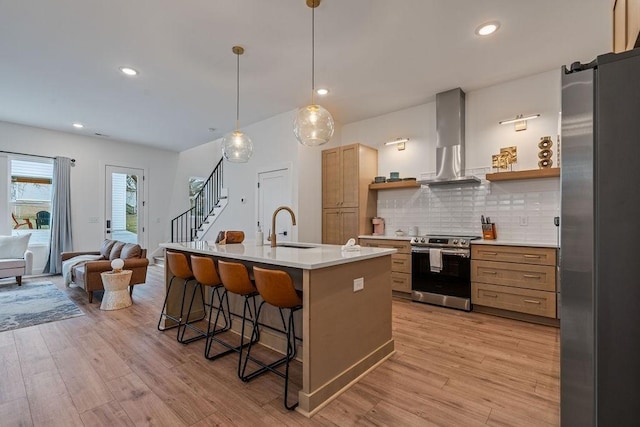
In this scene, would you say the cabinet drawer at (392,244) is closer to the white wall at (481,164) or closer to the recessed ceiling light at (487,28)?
the white wall at (481,164)

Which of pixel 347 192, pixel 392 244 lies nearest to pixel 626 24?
pixel 392 244

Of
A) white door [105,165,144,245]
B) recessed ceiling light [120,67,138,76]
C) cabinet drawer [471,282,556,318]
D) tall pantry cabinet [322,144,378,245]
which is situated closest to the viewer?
cabinet drawer [471,282,556,318]

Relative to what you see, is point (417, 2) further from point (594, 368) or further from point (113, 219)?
point (113, 219)

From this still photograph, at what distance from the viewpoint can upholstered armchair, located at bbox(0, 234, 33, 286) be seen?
5.16 meters

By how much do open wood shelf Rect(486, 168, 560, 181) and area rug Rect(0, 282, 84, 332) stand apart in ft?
18.3

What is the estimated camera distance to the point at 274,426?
1.82 m

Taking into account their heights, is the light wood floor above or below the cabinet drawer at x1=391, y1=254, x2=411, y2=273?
below

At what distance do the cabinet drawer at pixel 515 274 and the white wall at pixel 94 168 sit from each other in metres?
7.38

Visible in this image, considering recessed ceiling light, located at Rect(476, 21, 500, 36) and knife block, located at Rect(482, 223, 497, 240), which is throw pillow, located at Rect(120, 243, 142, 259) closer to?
knife block, located at Rect(482, 223, 497, 240)

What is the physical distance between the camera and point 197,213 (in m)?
8.50

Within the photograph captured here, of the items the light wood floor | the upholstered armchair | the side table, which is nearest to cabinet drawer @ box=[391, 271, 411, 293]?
the light wood floor

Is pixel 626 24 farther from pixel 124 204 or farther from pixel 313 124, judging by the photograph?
pixel 124 204

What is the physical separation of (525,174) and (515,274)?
124 centimetres

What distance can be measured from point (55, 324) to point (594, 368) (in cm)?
470
